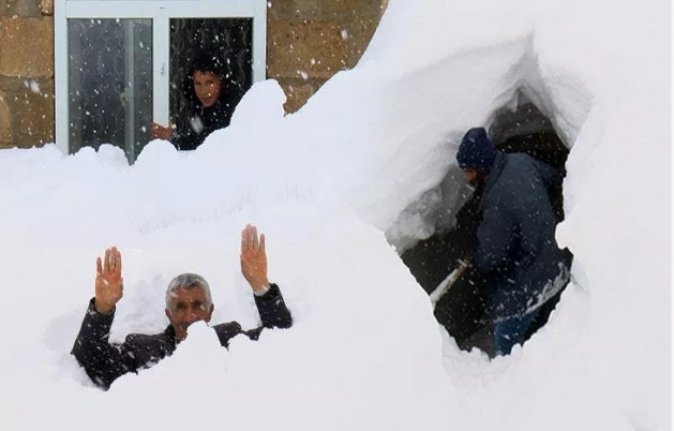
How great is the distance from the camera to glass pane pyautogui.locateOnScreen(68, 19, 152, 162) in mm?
5770

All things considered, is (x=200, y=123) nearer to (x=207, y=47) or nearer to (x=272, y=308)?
(x=207, y=47)

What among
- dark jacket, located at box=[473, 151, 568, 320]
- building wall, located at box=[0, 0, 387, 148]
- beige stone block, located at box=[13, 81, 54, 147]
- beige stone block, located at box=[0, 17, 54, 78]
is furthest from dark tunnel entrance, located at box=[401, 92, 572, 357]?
beige stone block, located at box=[0, 17, 54, 78]

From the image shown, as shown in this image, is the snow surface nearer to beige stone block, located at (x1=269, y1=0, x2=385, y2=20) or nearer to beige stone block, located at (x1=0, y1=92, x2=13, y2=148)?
beige stone block, located at (x1=269, y1=0, x2=385, y2=20)

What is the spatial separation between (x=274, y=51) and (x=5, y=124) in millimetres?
1611

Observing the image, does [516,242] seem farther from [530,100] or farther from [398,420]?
[398,420]

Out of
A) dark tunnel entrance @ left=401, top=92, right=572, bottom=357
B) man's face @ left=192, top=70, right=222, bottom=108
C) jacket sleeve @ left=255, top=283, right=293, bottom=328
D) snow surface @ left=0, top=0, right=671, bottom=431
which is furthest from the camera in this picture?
man's face @ left=192, top=70, right=222, bottom=108

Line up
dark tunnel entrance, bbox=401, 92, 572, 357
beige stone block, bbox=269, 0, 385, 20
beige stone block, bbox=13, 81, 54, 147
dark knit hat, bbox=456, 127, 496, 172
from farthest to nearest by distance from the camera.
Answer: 1. beige stone block, bbox=13, 81, 54, 147
2. beige stone block, bbox=269, 0, 385, 20
3. dark tunnel entrance, bbox=401, 92, 572, 357
4. dark knit hat, bbox=456, 127, 496, 172

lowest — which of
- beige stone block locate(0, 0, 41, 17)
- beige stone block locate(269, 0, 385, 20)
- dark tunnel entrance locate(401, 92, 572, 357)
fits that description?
dark tunnel entrance locate(401, 92, 572, 357)

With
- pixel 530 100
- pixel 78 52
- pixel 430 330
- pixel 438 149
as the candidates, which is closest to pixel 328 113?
pixel 438 149

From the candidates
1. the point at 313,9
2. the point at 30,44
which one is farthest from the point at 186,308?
the point at 30,44

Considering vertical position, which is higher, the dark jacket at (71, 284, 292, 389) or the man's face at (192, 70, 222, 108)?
the man's face at (192, 70, 222, 108)

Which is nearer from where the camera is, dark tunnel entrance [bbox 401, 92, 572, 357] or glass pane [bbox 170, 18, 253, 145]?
dark tunnel entrance [bbox 401, 92, 572, 357]

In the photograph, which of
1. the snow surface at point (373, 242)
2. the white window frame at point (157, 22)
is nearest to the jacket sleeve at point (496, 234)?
the snow surface at point (373, 242)

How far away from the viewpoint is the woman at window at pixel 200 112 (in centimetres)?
525
